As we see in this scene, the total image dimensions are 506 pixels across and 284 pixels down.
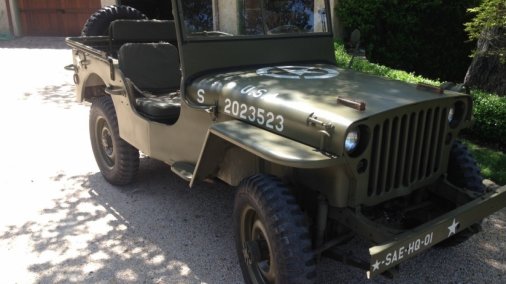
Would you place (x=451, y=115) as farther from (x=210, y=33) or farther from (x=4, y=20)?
(x=4, y=20)

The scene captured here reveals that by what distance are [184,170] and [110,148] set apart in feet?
5.07

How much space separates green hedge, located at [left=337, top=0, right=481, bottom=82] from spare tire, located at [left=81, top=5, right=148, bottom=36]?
510cm

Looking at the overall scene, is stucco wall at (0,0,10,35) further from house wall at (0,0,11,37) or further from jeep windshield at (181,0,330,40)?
jeep windshield at (181,0,330,40)

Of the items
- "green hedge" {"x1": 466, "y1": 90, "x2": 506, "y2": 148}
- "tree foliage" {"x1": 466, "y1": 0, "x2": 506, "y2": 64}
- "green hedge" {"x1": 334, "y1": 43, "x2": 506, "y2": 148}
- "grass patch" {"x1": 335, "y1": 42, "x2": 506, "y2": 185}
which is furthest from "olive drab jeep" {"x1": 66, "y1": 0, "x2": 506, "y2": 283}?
"tree foliage" {"x1": 466, "y1": 0, "x2": 506, "y2": 64}

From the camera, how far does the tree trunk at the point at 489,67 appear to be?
21.0 feet

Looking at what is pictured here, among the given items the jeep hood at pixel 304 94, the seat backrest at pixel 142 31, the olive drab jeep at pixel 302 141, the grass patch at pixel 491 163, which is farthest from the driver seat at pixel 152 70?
the grass patch at pixel 491 163

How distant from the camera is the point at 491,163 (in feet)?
16.3

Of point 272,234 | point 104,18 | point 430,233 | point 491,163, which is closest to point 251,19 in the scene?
point 272,234

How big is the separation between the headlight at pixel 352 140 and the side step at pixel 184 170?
126 cm

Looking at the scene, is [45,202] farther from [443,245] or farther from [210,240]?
[443,245]

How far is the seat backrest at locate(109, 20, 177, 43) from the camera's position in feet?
17.5

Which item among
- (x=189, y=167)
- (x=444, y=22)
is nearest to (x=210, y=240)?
(x=189, y=167)

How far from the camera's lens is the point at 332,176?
8.48 feet

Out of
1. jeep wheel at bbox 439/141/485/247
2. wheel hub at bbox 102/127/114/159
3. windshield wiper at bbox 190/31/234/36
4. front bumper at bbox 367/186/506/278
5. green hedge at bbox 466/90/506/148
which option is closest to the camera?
front bumper at bbox 367/186/506/278
